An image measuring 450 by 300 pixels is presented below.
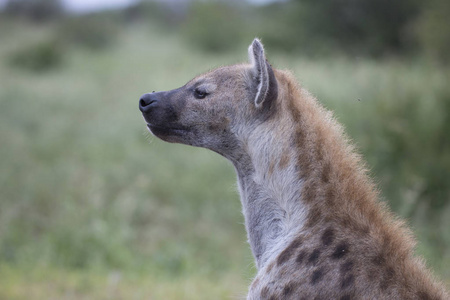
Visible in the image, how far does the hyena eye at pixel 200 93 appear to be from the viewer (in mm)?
2393

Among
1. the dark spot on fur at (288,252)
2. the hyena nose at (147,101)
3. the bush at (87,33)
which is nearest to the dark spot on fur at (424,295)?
the dark spot on fur at (288,252)

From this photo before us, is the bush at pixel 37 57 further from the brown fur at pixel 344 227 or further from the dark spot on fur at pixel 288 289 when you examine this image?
the dark spot on fur at pixel 288 289

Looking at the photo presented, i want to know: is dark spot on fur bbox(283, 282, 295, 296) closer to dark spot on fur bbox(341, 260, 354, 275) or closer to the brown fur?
the brown fur

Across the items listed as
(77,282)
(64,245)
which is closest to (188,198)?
(64,245)

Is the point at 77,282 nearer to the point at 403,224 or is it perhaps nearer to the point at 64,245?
the point at 64,245

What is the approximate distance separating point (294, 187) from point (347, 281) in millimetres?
407

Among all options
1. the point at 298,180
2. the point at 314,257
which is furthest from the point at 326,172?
the point at 314,257

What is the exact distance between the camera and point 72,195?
5703 millimetres

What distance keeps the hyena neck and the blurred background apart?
53 centimetres

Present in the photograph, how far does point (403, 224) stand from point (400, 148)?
3.80 meters

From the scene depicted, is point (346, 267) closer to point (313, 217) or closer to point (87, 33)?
point (313, 217)

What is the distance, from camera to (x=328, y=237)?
80.0 inches

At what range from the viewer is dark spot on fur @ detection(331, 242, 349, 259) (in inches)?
78.3

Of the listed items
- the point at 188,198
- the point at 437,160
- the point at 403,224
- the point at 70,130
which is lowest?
the point at 70,130
